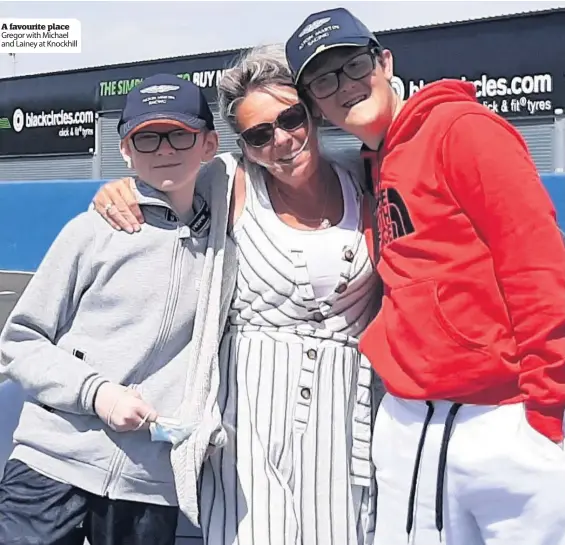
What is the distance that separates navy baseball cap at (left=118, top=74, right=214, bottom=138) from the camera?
2209mm

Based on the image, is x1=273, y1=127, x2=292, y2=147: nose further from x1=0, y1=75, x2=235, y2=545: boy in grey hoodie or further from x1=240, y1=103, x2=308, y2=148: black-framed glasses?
x1=0, y1=75, x2=235, y2=545: boy in grey hoodie

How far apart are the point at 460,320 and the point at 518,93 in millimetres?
14055

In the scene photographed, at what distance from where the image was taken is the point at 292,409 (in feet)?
7.61

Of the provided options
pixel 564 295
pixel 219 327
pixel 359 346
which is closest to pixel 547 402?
pixel 564 295

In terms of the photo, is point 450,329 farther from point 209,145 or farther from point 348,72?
point 209,145

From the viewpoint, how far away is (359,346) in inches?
89.4

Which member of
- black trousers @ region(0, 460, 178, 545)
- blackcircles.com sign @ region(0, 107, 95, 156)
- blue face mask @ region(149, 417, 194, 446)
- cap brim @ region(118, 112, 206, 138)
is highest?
blackcircles.com sign @ region(0, 107, 95, 156)

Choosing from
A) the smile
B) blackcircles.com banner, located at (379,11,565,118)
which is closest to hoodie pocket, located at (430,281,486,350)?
the smile

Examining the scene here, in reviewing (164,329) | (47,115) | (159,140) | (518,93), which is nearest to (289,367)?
(164,329)

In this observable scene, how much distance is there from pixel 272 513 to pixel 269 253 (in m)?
0.68

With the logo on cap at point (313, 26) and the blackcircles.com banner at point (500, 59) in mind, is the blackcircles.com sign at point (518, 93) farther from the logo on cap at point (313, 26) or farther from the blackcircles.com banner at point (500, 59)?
the logo on cap at point (313, 26)

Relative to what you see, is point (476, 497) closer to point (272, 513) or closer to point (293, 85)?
point (272, 513)

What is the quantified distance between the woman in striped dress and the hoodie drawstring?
0.77 ft

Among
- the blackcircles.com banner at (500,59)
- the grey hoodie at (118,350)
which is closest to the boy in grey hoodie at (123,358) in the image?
the grey hoodie at (118,350)
